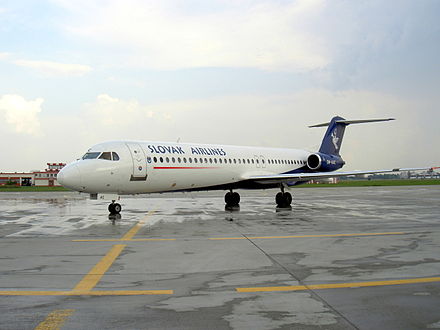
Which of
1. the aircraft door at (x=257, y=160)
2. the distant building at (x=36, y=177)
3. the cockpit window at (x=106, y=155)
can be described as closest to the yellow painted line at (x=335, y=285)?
the cockpit window at (x=106, y=155)

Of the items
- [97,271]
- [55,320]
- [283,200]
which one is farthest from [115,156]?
[55,320]

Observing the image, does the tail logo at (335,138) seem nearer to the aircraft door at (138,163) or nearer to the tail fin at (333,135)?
the tail fin at (333,135)

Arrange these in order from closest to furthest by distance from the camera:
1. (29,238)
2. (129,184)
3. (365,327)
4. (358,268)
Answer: (365,327) → (358,268) → (29,238) → (129,184)

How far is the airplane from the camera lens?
15.5 metres

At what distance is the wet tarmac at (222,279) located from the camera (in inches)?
→ 165

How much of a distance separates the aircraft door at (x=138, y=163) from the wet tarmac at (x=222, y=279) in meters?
5.53

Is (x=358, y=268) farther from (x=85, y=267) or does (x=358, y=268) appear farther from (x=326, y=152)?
(x=326, y=152)

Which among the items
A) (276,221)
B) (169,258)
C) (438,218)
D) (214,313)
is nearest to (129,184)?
A: (276,221)

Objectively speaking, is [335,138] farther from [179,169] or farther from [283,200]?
[179,169]

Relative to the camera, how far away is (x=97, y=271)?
6336 mm

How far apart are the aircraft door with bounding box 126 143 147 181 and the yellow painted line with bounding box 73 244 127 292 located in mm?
8141

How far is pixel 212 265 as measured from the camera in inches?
268

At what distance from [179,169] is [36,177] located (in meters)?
104

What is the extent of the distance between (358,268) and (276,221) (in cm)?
707
